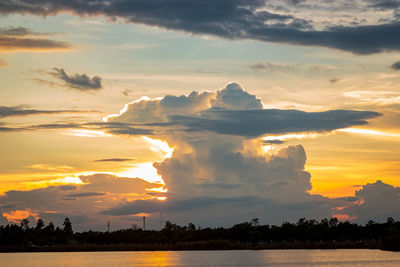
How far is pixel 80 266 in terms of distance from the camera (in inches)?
5723

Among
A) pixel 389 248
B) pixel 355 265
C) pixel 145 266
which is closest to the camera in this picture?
pixel 355 265

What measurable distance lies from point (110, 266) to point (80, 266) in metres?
8.24

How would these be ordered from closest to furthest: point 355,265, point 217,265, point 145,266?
point 355,265 < point 217,265 < point 145,266

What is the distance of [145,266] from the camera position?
14250 centimetres

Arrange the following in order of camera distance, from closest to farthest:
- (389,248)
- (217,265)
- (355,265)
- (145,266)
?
(355,265)
(217,265)
(145,266)
(389,248)

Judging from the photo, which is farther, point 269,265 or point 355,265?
point 269,265

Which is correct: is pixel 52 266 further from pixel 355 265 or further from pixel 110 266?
pixel 355 265

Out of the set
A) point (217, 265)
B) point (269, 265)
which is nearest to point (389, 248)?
point (269, 265)

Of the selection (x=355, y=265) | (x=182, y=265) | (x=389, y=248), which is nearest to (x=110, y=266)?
(x=182, y=265)

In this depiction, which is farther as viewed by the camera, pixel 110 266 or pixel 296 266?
pixel 110 266

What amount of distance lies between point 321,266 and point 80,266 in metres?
60.0

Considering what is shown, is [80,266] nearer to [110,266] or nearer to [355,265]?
[110,266]

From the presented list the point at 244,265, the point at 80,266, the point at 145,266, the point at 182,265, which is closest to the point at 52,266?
the point at 80,266

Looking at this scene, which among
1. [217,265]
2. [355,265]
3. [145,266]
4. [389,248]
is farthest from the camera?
[389,248]
